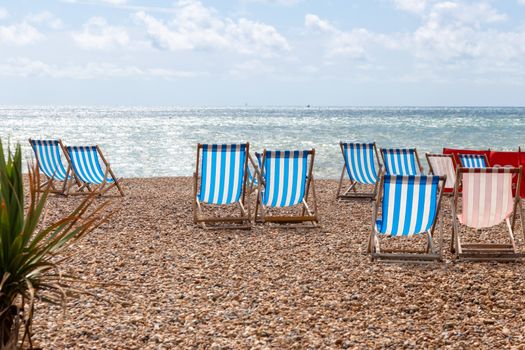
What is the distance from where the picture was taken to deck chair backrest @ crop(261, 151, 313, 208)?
634cm

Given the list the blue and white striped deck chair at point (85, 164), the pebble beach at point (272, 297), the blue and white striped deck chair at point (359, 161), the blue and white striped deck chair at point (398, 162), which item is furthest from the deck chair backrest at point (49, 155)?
the blue and white striped deck chair at point (398, 162)

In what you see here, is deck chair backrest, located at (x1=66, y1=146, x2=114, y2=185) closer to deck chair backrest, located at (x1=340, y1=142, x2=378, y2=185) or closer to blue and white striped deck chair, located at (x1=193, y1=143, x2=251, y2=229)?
blue and white striped deck chair, located at (x1=193, y1=143, x2=251, y2=229)

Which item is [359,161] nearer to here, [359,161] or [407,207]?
[359,161]

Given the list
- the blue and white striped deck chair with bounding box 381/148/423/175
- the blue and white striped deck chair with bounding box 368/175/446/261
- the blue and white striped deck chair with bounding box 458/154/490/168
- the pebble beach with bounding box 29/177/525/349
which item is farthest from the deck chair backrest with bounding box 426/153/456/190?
the blue and white striped deck chair with bounding box 368/175/446/261

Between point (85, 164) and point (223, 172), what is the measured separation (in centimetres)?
268

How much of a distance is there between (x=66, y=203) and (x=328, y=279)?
14.9 feet

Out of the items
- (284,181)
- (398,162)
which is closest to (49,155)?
(284,181)

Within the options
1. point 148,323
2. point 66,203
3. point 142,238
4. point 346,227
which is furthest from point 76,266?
point 66,203

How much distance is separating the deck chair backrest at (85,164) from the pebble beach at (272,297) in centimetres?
237

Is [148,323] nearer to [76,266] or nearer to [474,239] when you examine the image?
[76,266]

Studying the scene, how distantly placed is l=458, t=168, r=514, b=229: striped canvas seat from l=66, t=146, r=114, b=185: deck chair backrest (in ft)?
15.5

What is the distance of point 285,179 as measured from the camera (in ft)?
20.9

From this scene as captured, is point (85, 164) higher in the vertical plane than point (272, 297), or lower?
higher

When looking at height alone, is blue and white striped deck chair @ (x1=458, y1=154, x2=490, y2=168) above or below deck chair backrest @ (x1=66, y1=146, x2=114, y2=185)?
above
